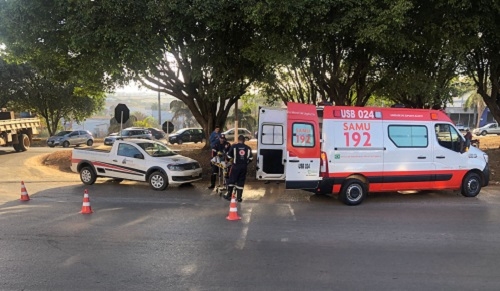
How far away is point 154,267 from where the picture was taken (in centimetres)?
543

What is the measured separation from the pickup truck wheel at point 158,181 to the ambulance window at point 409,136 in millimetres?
6237

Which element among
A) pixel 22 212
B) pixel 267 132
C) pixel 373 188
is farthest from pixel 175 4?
pixel 373 188

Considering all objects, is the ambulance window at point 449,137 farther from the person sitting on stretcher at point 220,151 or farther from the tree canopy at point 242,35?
the person sitting on stretcher at point 220,151

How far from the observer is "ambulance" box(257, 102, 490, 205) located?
31.6 feet

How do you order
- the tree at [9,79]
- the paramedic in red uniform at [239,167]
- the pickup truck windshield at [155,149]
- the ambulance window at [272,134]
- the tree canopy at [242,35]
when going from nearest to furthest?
the paramedic in red uniform at [239,167]
the tree canopy at [242,35]
the ambulance window at [272,134]
the pickup truck windshield at [155,149]
the tree at [9,79]

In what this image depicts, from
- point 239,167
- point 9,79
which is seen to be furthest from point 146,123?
point 239,167

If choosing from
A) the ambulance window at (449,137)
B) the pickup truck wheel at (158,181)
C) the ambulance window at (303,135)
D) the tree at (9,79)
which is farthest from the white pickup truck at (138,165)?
the tree at (9,79)

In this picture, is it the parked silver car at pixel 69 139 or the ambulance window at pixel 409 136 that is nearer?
the ambulance window at pixel 409 136

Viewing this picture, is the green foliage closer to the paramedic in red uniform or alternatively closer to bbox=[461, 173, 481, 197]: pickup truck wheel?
the paramedic in red uniform

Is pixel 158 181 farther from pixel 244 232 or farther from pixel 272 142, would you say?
pixel 244 232

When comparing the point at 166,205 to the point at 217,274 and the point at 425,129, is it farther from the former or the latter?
the point at 425,129

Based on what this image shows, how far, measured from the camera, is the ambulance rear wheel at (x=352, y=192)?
9.69 metres

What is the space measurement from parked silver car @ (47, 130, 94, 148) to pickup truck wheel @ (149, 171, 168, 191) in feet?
82.1

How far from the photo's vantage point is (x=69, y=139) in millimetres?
33844
